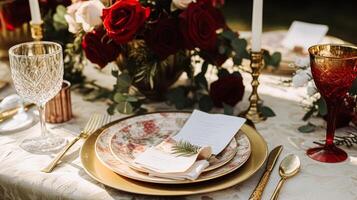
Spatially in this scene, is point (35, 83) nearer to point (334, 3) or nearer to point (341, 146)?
point (341, 146)

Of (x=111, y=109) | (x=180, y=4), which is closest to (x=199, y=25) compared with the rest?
(x=180, y=4)

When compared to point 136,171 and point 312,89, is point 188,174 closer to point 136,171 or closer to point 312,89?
point 136,171

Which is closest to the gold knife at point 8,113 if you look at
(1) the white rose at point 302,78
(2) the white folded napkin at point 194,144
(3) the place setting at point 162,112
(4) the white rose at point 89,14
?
(3) the place setting at point 162,112

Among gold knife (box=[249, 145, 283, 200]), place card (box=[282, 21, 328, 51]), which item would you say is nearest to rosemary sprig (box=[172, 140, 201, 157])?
gold knife (box=[249, 145, 283, 200])

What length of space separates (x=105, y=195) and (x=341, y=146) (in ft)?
1.57

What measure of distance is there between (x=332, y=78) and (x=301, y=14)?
291 cm

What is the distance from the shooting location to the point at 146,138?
1.01 metres

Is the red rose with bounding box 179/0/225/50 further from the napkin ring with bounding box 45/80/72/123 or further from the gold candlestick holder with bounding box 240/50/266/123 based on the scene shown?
the napkin ring with bounding box 45/80/72/123

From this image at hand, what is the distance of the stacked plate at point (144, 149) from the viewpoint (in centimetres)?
83

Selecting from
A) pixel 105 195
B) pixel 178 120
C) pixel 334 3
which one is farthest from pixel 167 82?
pixel 334 3

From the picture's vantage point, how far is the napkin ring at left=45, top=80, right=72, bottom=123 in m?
1.13

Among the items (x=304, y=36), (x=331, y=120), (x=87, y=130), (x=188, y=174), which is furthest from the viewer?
(x=304, y=36)

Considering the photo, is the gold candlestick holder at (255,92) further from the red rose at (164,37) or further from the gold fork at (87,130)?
the gold fork at (87,130)

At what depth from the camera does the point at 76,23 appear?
3.91ft
